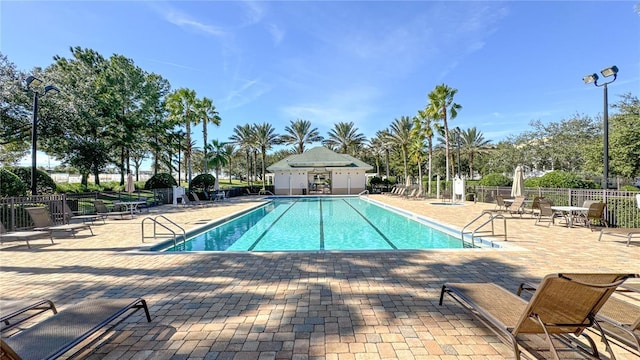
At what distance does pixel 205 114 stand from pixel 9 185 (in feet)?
A: 55.5

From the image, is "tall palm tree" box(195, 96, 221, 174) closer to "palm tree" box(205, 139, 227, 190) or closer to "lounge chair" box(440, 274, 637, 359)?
"palm tree" box(205, 139, 227, 190)

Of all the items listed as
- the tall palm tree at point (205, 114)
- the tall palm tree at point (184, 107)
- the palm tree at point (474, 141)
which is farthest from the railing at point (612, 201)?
the palm tree at point (474, 141)

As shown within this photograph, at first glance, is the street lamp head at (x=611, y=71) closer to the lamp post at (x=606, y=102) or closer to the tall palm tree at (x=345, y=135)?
the lamp post at (x=606, y=102)

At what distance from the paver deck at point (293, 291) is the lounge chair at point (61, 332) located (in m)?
0.34

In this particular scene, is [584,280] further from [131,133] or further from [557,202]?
[131,133]

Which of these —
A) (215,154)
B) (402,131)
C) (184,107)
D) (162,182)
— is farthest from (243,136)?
(402,131)

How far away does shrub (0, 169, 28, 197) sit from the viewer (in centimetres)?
994

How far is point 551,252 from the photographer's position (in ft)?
19.7

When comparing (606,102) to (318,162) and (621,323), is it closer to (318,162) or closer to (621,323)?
(621,323)

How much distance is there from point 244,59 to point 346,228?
41.8 feet

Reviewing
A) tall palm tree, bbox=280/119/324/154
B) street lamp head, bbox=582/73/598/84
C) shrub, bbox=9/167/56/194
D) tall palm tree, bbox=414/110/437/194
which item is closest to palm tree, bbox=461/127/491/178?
tall palm tree, bbox=414/110/437/194

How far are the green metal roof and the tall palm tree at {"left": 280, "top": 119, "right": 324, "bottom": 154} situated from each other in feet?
20.2

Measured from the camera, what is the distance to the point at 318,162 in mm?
30406

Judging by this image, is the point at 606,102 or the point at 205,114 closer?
the point at 606,102
